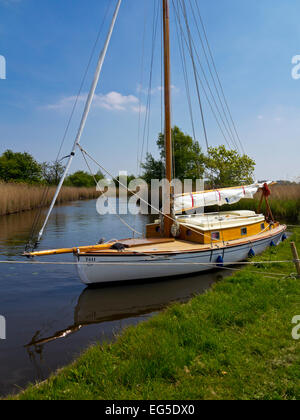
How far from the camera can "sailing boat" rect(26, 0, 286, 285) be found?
31.4 feet

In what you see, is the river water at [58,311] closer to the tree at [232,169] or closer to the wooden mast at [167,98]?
the wooden mast at [167,98]

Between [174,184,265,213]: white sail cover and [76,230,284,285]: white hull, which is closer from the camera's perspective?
[76,230,284,285]: white hull

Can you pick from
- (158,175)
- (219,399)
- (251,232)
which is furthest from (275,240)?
(158,175)

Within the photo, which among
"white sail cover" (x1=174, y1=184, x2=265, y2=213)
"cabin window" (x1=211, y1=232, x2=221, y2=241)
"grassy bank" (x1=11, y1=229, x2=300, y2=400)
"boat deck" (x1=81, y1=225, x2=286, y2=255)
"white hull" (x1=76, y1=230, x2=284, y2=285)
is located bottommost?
"grassy bank" (x1=11, y1=229, x2=300, y2=400)

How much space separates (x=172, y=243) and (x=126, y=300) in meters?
3.47

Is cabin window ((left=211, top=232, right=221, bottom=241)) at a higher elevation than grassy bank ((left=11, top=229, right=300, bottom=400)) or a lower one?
higher

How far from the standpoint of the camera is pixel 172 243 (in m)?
11.7

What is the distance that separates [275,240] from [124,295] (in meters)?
9.82

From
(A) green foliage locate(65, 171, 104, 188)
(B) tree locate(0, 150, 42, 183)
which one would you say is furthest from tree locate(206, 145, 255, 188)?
(A) green foliage locate(65, 171, 104, 188)

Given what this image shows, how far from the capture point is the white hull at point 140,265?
9.55 metres

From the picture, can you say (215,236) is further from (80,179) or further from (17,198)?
(80,179)

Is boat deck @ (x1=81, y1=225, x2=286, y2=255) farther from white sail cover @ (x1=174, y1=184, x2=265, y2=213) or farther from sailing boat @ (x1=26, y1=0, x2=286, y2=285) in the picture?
white sail cover @ (x1=174, y1=184, x2=265, y2=213)

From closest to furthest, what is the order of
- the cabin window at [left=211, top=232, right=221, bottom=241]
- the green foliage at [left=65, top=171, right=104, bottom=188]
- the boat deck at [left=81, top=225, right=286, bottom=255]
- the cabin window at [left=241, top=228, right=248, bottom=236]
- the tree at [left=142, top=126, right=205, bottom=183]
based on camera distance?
the boat deck at [left=81, top=225, right=286, bottom=255] → the cabin window at [left=211, top=232, right=221, bottom=241] → the cabin window at [left=241, top=228, right=248, bottom=236] → the tree at [left=142, top=126, right=205, bottom=183] → the green foliage at [left=65, top=171, right=104, bottom=188]

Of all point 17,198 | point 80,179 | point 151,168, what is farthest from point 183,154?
point 80,179
